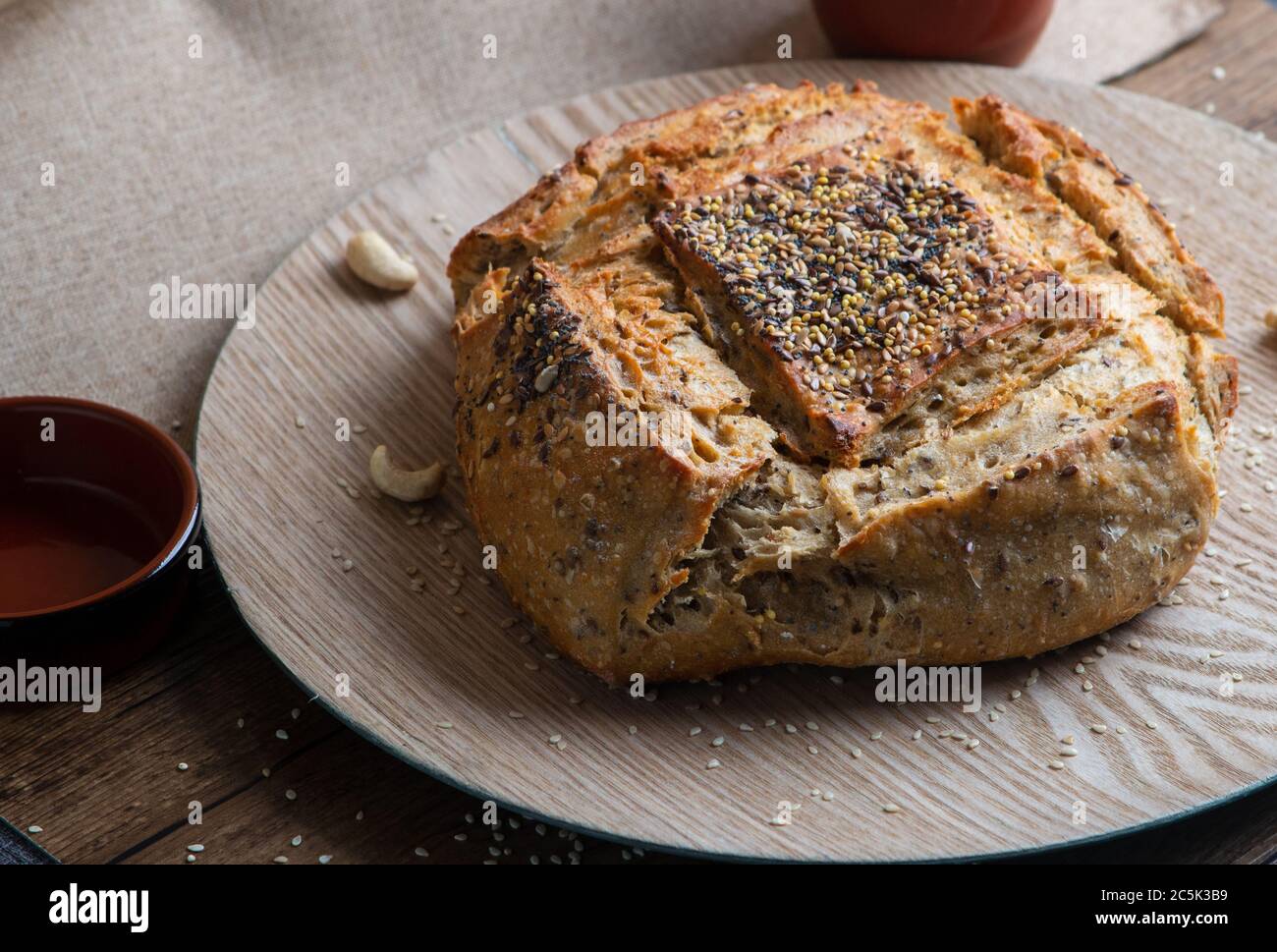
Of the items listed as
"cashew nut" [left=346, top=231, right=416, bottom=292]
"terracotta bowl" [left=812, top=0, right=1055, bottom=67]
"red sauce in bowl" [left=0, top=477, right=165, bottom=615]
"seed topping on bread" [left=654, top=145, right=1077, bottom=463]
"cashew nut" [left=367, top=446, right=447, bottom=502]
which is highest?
"terracotta bowl" [left=812, top=0, right=1055, bottom=67]

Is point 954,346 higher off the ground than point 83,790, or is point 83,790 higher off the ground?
point 954,346

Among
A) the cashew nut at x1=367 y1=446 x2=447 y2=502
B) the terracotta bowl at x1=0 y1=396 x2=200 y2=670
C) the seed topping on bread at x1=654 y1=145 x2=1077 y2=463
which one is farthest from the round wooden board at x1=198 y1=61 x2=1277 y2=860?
the seed topping on bread at x1=654 y1=145 x2=1077 y2=463

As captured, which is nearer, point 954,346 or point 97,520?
point 954,346

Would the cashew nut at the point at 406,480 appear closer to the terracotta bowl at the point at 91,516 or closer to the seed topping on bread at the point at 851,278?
the terracotta bowl at the point at 91,516

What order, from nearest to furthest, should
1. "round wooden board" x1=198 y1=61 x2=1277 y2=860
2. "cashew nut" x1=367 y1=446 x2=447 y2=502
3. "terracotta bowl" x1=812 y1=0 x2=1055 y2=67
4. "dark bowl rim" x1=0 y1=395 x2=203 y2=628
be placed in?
"round wooden board" x1=198 y1=61 x2=1277 y2=860
"dark bowl rim" x1=0 y1=395 x2=203 y2=628
"cashew nut" x1=367 y1=446 x2=447 y2=502
"terracotta bowl" x1=812 y1=0 x2=1055 y2=67

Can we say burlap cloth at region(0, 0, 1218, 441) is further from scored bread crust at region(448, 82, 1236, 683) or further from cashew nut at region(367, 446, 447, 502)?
scored bread crust at region(448, 82, 1236, 683)

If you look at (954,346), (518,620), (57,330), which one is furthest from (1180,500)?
(57,330)
